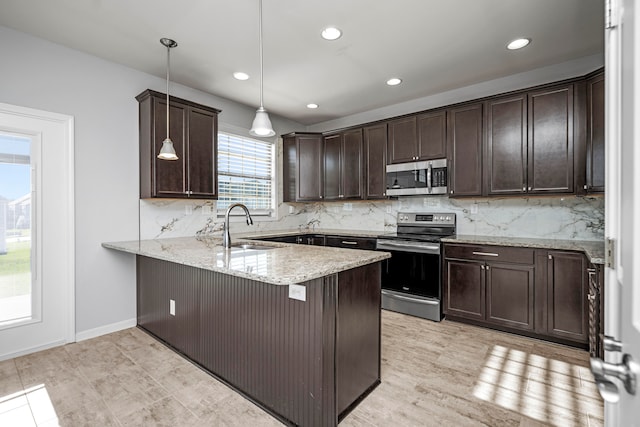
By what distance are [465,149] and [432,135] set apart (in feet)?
1.41

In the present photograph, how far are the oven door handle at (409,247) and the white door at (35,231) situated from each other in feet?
10.5

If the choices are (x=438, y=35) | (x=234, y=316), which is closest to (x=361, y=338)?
(x=234, y=316)

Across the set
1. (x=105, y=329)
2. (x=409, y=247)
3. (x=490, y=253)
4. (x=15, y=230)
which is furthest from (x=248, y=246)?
(x=490, y=253)

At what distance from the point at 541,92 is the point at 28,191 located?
475 centimetres

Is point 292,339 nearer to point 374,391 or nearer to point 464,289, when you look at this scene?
point 374,391

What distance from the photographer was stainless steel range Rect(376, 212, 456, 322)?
3375 millimetres

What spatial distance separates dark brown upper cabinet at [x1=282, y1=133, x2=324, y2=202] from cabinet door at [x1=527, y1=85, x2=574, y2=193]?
106 inches

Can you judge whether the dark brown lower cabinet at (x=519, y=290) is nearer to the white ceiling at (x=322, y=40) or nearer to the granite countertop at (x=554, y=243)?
the granite countertop at (x=554, y=243)

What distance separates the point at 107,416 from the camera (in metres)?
1.84

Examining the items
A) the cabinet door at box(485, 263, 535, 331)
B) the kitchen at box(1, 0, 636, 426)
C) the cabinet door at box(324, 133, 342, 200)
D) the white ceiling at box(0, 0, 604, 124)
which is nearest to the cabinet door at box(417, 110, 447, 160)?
the white ceiling at box(0, 0, 604, 124)

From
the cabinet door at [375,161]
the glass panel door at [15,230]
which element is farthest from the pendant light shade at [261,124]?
the cabinet door at [375,161]

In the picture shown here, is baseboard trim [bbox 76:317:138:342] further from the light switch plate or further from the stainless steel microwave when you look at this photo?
the stainless steel microwave

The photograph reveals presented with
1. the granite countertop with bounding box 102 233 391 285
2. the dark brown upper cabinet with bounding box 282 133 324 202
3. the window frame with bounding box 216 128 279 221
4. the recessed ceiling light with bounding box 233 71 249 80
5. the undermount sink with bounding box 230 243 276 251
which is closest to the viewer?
the granite countertop with bounding box 102 233 391 285

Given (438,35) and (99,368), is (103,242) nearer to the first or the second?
(99,368)
